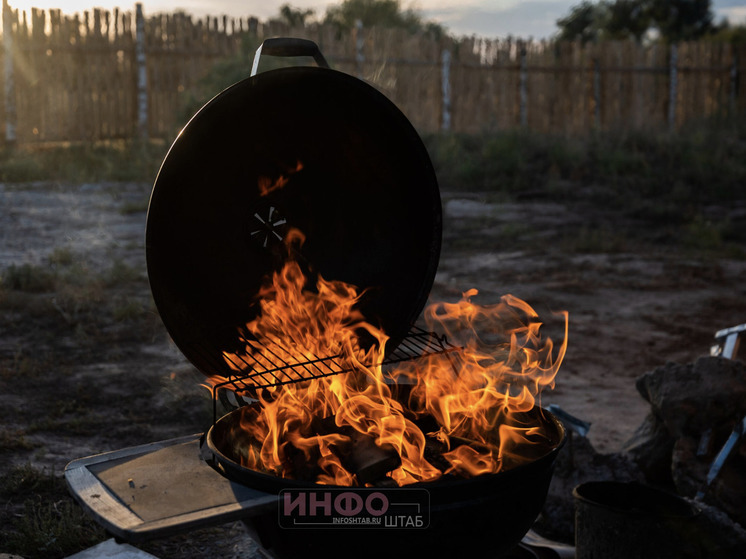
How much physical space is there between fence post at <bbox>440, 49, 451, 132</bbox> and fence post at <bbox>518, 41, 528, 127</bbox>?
1740mm

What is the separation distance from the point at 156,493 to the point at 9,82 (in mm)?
12871

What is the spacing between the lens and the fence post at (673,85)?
17688 mm

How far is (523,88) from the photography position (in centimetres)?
1662

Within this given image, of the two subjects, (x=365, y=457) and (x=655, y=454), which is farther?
(x=655, y=454)

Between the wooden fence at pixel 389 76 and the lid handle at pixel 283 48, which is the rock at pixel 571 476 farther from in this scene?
the wooden fence at pixel 389 76

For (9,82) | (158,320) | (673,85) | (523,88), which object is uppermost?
(673,85)

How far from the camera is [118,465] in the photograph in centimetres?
220

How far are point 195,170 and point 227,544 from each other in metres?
1.56

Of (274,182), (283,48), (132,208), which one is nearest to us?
(283,48)

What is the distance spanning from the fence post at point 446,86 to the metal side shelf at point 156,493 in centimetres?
1426

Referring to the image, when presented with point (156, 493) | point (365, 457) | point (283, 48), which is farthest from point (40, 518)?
point (283, 48)

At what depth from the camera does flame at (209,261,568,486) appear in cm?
225

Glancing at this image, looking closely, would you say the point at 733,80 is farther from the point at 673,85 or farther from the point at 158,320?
the point at 158,320

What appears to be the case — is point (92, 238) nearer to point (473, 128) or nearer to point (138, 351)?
point (138, 351)
